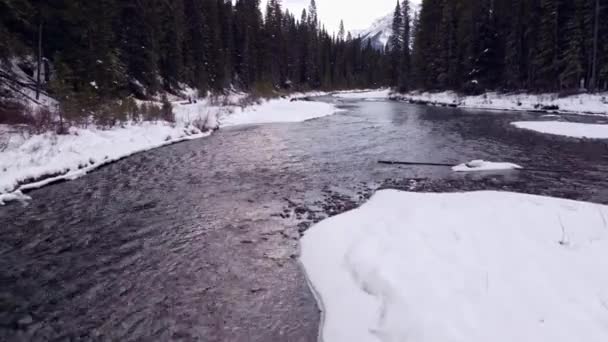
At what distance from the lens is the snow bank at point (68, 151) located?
392 inches

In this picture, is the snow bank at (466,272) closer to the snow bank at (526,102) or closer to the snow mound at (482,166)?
the snow mound at (482,166)

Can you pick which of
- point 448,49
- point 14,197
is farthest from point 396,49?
point 14,197

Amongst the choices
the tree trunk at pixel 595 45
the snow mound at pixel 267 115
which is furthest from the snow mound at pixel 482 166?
the tree trunk at pixel 595 45

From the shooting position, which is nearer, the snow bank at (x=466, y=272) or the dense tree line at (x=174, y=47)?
the snow bank at (x=466, y=272)

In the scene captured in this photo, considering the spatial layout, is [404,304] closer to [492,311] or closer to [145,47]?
[492,311]

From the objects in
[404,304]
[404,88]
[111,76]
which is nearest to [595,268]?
[404,304]

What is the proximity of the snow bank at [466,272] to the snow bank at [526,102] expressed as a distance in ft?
88.7

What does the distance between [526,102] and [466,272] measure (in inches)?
1416

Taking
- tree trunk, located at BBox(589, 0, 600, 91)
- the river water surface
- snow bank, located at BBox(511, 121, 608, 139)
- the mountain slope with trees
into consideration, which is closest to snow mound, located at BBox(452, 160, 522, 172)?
the river water surface

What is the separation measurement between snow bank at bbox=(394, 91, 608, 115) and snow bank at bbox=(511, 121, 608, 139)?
8640 mm

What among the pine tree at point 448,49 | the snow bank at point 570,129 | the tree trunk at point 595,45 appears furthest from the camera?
the pine tree at point 448,49

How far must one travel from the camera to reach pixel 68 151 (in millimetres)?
12180

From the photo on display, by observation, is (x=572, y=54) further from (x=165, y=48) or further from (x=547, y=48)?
(x=165, y=48)

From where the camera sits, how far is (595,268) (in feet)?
14.4
